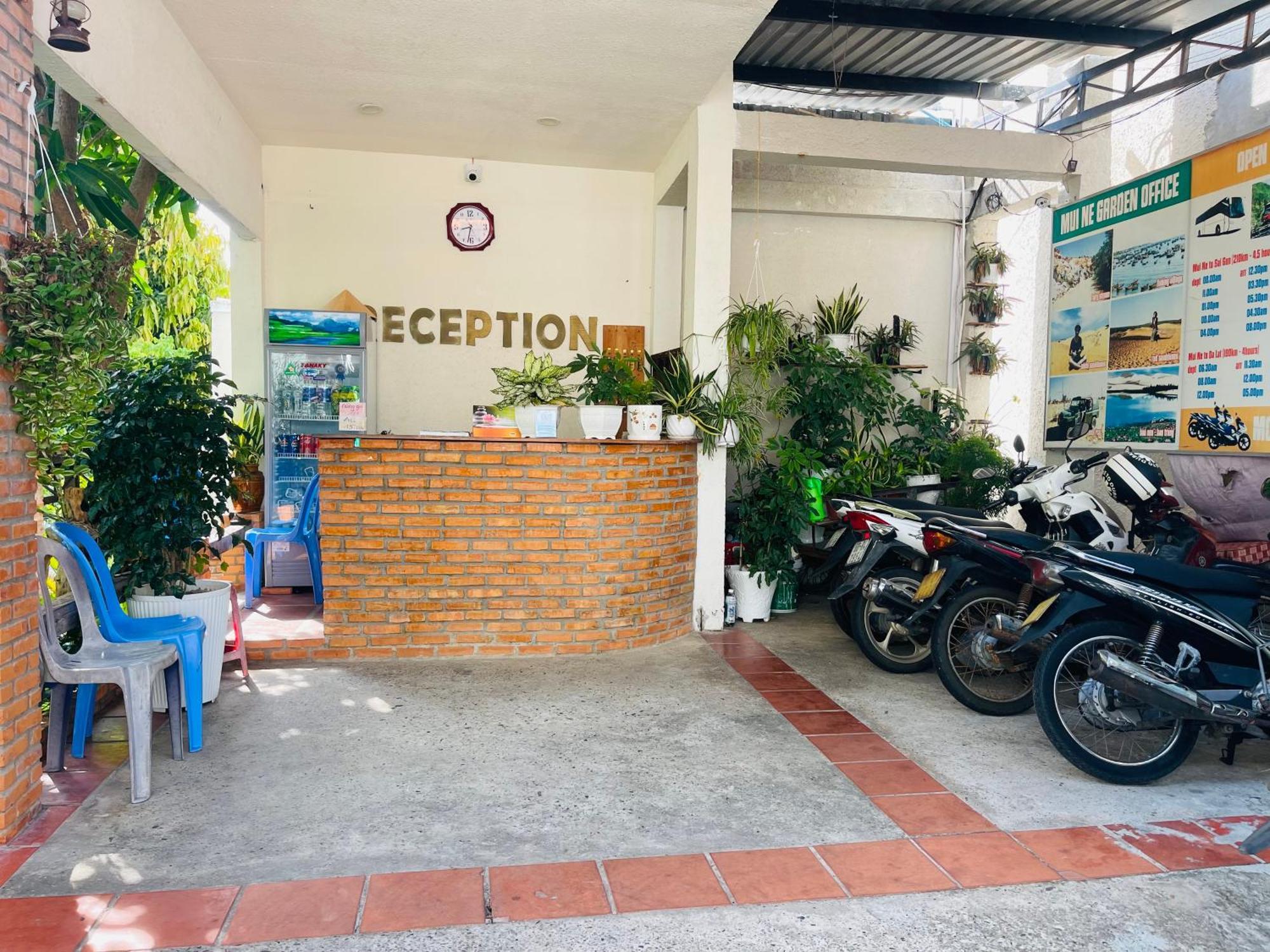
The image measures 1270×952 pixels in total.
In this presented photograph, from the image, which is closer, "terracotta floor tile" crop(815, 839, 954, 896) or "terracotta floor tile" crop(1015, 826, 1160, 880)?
"terracotta floor tile" crop(815, 839, 954, 896)

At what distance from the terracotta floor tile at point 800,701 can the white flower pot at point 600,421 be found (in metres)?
1.69

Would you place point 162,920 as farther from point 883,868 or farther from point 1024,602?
point 1024,602

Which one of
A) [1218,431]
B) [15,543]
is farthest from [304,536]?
[1218,431]

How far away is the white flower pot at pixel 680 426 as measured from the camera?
5.26m

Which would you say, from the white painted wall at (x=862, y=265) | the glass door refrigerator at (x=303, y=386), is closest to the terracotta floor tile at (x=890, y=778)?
the glass door refrigerator at (x=303, y=386)

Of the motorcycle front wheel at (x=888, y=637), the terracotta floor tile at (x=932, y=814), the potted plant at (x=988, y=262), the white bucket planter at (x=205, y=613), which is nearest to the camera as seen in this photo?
the terracotta floor tile at (x=932, y=814)

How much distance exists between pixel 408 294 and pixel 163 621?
11.7 feet

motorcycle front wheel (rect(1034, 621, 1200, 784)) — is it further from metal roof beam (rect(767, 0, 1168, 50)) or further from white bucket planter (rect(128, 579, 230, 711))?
metal roof beam (rect(767, 0, 1168, 50))

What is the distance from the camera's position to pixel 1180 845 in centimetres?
279

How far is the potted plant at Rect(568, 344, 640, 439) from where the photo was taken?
16.4ft

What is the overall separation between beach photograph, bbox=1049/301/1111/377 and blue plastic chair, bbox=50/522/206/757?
5477 millimetres

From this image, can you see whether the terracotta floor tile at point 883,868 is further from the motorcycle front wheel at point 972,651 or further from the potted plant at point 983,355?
the potted plant at point 983,355

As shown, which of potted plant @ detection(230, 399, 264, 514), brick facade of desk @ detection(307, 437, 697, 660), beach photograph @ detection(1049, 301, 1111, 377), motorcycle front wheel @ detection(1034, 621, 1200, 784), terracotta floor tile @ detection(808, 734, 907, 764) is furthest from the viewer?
potted plant @ detection(230, 399, 264, 514)

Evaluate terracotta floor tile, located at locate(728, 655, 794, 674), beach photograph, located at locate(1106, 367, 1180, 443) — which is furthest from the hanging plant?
beach photograph, located at locate(1106, 367, 1180, 443)
